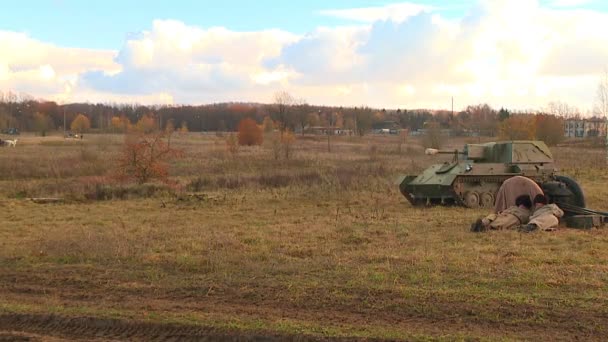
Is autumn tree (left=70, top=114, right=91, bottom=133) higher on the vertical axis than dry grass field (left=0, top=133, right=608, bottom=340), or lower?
higher

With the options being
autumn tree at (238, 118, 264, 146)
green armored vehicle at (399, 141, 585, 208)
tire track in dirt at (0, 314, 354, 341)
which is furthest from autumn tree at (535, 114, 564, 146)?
tire track in dirt at (0, 314, 354, 341)

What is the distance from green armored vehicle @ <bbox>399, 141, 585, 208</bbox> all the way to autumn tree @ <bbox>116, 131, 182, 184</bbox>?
36.5 feet

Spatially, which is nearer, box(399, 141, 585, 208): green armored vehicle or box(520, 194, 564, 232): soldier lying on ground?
box(520, 194, 564, 232): soldier lying on ground

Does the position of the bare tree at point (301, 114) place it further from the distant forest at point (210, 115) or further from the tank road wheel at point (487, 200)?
the tank road wheel at point (487, 200)

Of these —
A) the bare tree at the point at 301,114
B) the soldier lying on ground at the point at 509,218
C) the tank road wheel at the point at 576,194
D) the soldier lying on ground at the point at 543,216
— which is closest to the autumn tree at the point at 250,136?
the bare tree at the point at 301,114

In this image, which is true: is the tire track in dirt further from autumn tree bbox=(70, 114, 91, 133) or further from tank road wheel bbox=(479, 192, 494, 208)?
autumn tree bbox=(70, 114, 91, 133)

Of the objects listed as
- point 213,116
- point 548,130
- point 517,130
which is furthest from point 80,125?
point 517,130

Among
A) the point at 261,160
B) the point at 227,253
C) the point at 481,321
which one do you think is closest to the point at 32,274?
the point at 227,253

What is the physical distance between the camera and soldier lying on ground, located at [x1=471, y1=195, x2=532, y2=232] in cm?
1226

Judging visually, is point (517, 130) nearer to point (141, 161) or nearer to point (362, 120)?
point (141, 161)

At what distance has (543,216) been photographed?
40.3 feet

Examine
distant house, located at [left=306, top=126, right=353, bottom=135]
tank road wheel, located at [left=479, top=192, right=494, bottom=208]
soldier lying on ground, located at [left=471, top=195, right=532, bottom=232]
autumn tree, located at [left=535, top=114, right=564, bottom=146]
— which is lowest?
tank road wheel, located at [left=479, top=192, right=494, bottom=208]

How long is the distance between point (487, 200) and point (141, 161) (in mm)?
13492

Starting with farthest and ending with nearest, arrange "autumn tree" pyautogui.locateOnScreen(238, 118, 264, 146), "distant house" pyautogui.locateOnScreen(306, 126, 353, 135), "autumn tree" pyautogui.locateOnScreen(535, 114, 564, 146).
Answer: "distant house" pyautogui.locateOnScreen(306, 126, 353, 135) < "autumn tree" pyautogui.locateOnScreen(238, 118, 264, 146) < "autumn tree" pyautogui.locateOnScreen(535, 114, 564, 146)
